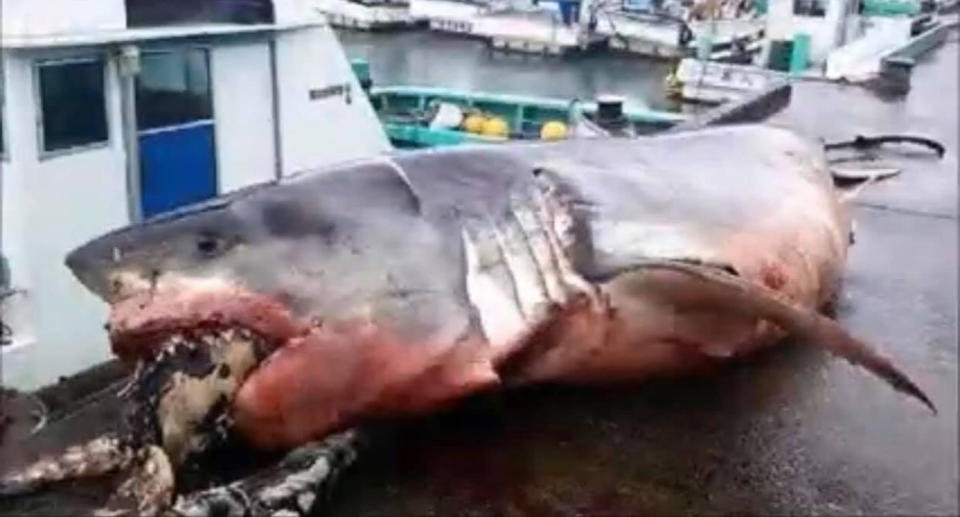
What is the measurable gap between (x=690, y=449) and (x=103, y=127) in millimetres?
6371

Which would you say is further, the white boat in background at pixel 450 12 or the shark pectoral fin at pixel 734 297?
the white boat in background at pixel 450 12

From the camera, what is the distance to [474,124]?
697 inches

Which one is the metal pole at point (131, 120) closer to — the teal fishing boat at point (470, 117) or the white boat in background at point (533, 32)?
the teal fishing boat at point (470, 117)

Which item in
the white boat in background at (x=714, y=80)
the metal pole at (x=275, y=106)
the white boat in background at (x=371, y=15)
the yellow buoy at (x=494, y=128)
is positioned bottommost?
the white boat in background at (x=371, y=15)

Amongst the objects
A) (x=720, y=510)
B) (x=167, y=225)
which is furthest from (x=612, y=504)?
(x=167, y=225)

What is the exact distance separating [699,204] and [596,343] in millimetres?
628

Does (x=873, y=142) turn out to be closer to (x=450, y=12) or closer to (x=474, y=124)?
(x=474, y=124)

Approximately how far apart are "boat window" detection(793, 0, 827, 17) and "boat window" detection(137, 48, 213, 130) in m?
20.0

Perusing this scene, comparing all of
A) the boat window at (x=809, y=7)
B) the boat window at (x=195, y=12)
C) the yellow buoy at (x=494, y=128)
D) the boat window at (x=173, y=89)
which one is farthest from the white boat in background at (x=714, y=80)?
the boat window at (x=173, y=89)

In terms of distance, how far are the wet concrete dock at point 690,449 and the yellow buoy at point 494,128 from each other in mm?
12705

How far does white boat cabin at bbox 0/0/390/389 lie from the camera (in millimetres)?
8812

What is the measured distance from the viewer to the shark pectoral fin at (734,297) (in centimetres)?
364

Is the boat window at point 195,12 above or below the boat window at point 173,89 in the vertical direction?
above

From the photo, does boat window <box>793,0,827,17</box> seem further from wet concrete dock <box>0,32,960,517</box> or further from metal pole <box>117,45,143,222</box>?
wet concrete dock <box>0,32,960,517</box>
